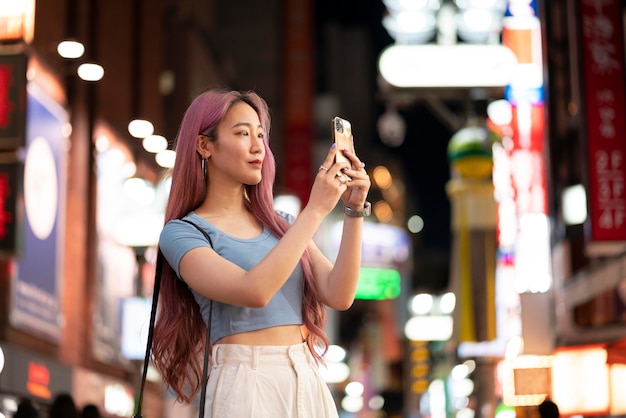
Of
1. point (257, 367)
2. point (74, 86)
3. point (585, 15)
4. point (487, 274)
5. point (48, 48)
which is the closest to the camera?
point (257, 367)

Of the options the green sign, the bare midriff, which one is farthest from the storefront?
the bare midriff

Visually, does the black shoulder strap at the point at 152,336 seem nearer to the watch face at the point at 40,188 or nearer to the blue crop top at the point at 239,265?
the blue crop top at the point at 239,265

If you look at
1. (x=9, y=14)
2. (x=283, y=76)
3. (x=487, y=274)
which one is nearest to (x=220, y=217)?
(x=487, y=274)

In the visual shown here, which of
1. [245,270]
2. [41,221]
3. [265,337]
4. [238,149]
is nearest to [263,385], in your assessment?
[265,337]

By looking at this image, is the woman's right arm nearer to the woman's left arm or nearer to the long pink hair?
the woman's left arm

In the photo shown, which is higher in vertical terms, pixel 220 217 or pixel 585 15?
pixel 585 15

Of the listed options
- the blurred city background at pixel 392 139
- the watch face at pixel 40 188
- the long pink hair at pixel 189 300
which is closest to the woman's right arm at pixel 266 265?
the long pink hair at pixel 189 300

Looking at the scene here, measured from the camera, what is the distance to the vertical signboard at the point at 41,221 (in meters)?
17.3

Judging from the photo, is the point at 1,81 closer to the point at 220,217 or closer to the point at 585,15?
the point at 585,15

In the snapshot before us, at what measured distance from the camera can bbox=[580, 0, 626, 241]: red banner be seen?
15.0m

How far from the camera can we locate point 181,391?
12.0 ft

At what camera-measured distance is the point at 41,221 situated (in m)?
18.4

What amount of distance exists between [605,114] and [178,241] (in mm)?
12647

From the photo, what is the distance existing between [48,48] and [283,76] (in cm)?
1123
